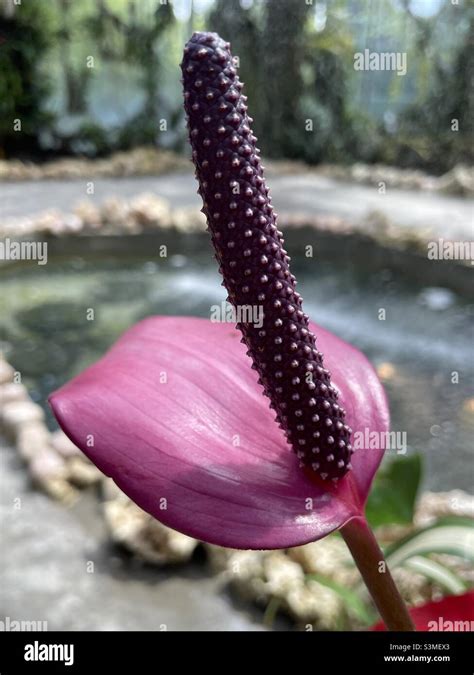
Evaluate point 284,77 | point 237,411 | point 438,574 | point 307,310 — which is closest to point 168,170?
point 284,77

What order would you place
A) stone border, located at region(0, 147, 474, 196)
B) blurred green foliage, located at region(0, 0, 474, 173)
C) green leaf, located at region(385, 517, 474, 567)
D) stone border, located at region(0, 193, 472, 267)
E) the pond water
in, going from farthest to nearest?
1. blurred green foliage, located at region(0, 0, 474, 173)
2. stone border, located at region(0, 147, 474, 196)
3. stone border, located at region(0, 193, 472, 267)
4. the pond water
5. green leaf, located at region(385, 517, 474, 567)

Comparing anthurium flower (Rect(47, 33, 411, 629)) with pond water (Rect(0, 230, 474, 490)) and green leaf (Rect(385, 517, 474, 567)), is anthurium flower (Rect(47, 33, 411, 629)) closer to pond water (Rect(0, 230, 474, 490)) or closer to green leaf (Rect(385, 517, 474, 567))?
green leaf (Rect(385, 517, 474, 567))

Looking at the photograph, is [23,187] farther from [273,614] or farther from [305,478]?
[305,478]

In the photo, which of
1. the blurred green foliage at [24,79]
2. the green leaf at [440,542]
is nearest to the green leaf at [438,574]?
the green leaf at [440,542]

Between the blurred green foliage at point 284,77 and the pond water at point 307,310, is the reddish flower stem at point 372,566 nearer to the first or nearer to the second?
the pond water at point 307,310

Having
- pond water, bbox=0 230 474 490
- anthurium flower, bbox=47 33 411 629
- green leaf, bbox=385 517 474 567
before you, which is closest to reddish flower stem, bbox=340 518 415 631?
anthurium flower, bbox=47 33 411 629

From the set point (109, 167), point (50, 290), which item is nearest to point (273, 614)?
point (50, 290)
